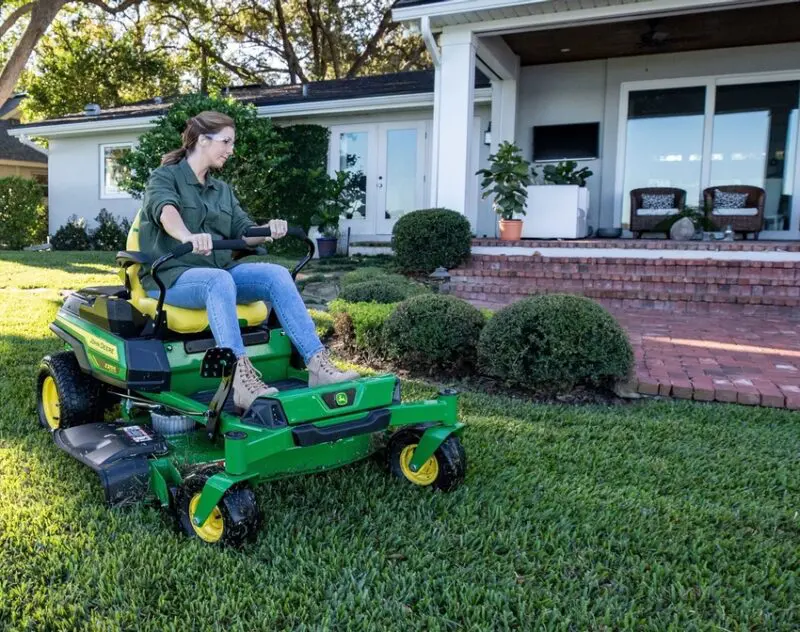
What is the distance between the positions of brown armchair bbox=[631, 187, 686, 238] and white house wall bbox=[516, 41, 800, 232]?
0.60 m

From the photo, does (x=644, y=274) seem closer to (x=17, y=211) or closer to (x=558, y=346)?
(x=558, y=346)

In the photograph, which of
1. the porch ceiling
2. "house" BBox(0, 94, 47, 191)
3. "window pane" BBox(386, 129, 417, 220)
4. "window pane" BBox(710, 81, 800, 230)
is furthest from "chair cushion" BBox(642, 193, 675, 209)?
"house" BBox(0, 94, 47, 191)

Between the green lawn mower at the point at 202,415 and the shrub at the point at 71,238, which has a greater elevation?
the shrub at the point at 71,238

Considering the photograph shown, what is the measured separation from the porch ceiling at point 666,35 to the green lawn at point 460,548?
706cm

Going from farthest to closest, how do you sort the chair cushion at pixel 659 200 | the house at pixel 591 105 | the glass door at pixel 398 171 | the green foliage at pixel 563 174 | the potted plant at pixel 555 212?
the glass door at pixel 398 171
the chair cushion at pixel 659 200
the green foliage at pixel 563 174
the potted plant at pixel 555 212
the house at pixel 591 105

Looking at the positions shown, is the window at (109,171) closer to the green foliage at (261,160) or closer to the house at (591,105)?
the green foliage at (261,160)

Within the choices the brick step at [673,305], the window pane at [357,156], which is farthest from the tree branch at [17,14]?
the brick step at [673,305]

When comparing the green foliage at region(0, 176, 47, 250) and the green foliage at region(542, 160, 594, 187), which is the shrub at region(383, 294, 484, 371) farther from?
the green foliage at region(0, 176, 47, 250)

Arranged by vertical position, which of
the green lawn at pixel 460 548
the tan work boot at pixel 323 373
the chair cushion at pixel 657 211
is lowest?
the green lawn at pixel 460 548

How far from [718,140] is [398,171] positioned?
499 centimetres

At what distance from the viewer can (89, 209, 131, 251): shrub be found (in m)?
13.7

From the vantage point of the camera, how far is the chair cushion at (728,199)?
9.37m

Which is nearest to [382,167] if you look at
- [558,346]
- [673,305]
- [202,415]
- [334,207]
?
[334,207]

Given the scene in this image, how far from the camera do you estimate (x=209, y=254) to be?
296 centimetres
